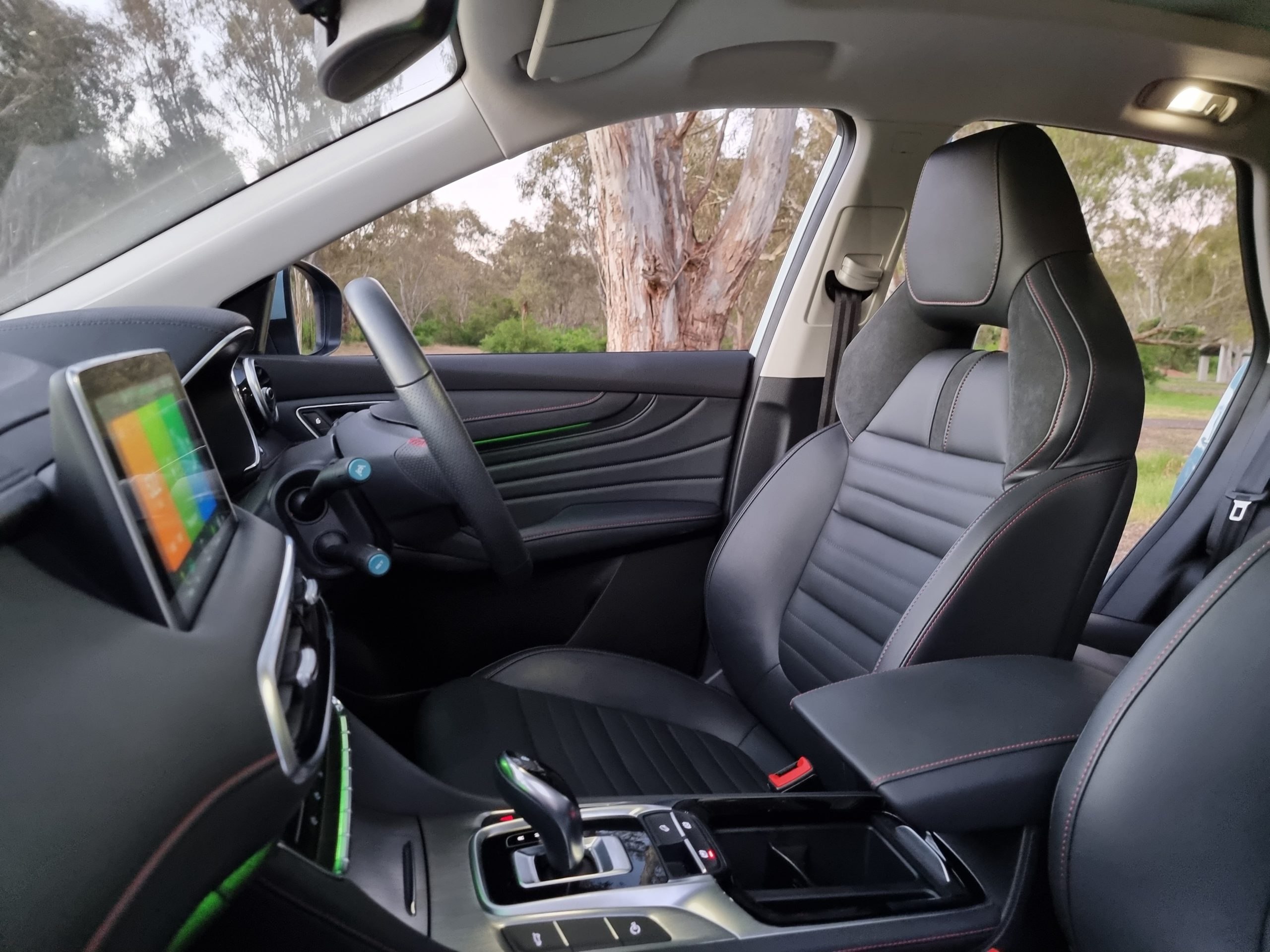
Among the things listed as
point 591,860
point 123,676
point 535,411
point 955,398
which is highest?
point 123,676

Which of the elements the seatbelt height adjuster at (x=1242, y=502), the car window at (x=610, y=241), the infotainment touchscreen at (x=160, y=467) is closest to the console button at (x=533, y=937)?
the infotainment touchscreen at (x=160, y=467)

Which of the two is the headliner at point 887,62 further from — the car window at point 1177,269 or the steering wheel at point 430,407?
the steering wheel at point 430,407

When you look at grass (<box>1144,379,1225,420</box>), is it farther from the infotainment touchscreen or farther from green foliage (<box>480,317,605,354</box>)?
the infotainment touchscreen

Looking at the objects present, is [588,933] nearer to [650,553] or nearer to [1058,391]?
[1058,391]

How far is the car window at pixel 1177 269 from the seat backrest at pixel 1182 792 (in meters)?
1.17

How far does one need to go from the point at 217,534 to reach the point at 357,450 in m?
0.80

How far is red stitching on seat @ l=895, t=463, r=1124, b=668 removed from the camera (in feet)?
3.95

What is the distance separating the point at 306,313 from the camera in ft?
6.05

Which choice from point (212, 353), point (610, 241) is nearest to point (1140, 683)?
point (212, 353)

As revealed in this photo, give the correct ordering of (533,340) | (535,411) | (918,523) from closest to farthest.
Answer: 1. (918,523)
2. (535,411)
3. (533,340)

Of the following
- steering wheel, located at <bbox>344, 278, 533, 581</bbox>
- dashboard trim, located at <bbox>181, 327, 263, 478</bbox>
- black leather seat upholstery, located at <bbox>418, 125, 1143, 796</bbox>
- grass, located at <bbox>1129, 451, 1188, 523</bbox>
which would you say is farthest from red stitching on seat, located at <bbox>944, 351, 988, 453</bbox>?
dashboard trim, located at <bbox>181, 327, 263, 478</bbox>

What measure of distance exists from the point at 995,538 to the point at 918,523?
227 millimetres

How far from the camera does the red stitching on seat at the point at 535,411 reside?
1949mm

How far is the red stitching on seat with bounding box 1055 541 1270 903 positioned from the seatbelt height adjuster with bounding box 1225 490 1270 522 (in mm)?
1431
